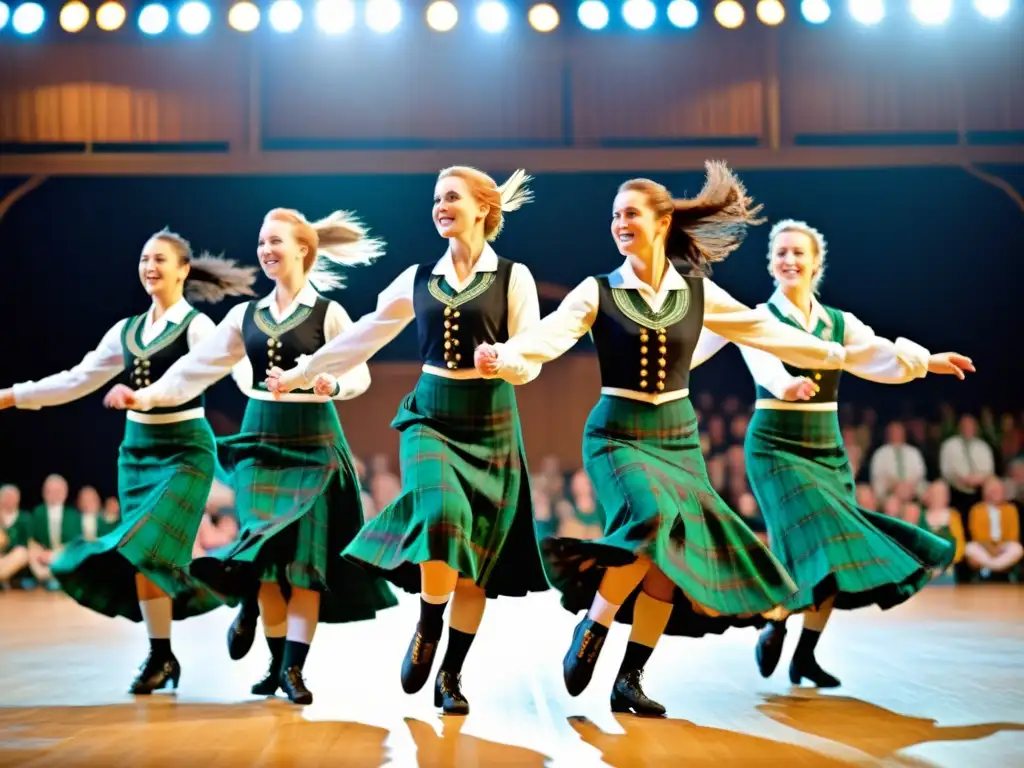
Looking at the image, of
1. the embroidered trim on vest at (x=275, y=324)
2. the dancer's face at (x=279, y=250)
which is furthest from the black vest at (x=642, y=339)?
the dancer's face at (x=279, y=250)

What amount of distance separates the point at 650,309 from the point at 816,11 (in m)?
5.18

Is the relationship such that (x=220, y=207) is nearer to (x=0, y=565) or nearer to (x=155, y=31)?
(x=155, y=31)

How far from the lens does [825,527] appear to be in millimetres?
3941

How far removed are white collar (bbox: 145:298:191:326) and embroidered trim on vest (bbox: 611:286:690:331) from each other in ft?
5.10

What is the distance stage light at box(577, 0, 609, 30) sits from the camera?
8.08m

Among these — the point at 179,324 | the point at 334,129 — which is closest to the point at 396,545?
the point at 179,324

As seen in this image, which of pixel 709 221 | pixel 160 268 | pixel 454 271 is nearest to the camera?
pixel 454 271

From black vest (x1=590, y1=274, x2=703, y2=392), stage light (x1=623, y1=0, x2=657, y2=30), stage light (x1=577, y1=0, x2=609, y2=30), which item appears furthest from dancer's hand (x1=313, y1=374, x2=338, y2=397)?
stage light (x1=623, y1=0, x2=657, y2=30)

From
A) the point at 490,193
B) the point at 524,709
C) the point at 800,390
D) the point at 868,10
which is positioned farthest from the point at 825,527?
the point at 868,10

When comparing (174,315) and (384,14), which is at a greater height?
(384,14)

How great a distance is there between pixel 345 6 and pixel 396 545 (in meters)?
5.52

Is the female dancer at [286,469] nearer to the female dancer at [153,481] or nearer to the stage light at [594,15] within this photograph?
the female dancer at [153,481]

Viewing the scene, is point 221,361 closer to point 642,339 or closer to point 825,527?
point 642,339

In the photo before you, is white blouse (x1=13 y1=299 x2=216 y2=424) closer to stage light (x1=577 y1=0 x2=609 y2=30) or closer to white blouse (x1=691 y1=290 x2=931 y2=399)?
white blouse (x1=691 y1=290 x2=931 y2=399)
